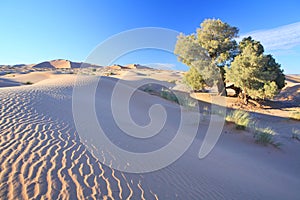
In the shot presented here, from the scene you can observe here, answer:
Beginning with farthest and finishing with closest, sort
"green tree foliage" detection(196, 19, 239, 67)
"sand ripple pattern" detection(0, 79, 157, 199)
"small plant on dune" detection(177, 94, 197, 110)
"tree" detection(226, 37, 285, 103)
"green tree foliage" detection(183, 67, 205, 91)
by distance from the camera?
"green tree foliage" detection(183, 67, 205, 91) < "green tree foliage" detection(196, 19, 239, 67) < "tree" detection(226, 37, 285, 103) < "small plant on dune" detection(177, 94, 197, 110) < "sand ripple pattern" detection(0, 79, 157, 199)

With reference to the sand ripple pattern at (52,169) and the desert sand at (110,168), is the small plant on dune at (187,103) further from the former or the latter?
the sand ripple pattern at (52,169)

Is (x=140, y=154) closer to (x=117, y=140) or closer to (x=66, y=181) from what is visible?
(x=117, y=140)

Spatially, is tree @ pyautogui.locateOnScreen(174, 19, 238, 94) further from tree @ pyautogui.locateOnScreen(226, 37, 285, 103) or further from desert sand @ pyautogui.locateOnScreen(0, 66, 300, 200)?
desert sand @ pyautogui.locateOnScreen(0, 66, 300, 200)

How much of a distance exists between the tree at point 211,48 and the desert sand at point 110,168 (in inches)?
430

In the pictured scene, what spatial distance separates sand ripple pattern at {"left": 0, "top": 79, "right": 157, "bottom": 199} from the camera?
260 centimetres

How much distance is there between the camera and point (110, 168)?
3.49m

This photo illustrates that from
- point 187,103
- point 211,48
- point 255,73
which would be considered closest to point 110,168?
point 187,103

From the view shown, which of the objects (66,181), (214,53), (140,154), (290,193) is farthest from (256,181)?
(214,53)

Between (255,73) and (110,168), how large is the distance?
14427 mm

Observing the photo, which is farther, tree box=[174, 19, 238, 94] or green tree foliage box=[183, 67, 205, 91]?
green tree foliage box=[183, 67, 205, 91]

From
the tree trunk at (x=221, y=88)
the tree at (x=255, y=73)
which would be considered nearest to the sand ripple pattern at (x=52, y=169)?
the tree at (x=255, y=73)

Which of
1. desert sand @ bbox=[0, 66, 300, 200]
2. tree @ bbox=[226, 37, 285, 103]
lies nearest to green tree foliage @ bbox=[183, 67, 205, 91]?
tree @ bbox=[226, 37, 285, 103]

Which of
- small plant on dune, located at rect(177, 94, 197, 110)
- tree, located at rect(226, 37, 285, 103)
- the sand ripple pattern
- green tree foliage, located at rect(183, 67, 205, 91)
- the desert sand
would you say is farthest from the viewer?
green tree foliage, located at rect(183, 67, 205, 91)

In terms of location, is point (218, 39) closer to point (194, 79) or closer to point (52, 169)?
point (194, 79)
